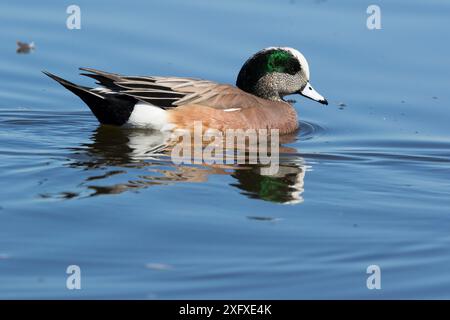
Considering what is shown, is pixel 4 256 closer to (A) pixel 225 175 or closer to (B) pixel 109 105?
(A) pixel 225 175

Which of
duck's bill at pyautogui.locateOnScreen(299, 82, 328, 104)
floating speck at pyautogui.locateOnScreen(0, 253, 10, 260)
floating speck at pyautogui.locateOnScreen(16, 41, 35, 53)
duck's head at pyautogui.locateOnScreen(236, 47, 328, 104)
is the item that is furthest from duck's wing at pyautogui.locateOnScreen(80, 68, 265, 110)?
floating speck at pyautogui.locateOnScreen(0, 253, 10, 260)

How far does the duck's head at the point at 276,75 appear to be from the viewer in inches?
388

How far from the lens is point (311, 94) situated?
986cm

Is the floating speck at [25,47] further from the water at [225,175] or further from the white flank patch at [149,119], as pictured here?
the white flank patch at [149,119]

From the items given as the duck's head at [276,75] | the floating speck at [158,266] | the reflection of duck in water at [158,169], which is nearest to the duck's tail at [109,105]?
the reflection of duck in water at [158,169]

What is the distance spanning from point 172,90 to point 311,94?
1377 mm

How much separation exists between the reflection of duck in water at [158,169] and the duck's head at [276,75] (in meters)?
1.14


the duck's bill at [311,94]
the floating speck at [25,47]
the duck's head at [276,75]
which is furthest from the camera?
the floating speck at [25,47]

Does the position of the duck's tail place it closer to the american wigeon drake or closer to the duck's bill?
the american wigeon drake

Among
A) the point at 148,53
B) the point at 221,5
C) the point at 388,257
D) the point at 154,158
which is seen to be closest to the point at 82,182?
the point at 154,158

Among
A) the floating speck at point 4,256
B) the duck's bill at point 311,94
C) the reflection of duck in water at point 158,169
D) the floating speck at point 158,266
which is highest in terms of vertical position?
the duck's bill at point 311,94

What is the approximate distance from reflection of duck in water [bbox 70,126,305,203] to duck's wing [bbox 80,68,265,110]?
377mm

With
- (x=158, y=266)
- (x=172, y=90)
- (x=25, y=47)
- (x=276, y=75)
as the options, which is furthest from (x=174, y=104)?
(x=158, y=266)

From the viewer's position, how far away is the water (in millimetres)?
5930
